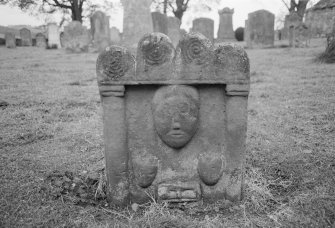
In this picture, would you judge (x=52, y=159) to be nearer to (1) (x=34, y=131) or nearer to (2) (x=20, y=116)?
(1) (x=34, y=131)

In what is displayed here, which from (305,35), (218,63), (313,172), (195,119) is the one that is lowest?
(313,172)

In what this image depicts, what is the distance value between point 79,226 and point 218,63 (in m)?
1.80

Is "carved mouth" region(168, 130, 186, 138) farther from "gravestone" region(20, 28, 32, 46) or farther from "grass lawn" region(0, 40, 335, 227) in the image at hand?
"gravestone" region(20, 28, 32, 46)

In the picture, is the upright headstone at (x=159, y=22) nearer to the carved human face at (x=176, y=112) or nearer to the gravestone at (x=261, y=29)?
the gravestone at (x=261, y=29)

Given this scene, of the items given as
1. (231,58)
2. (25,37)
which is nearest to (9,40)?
(25,37)

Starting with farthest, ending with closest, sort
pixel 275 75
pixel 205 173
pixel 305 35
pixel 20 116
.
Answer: pixel 305 35 → pixel 275 75 → pixel 20 116 → pixel 205 173

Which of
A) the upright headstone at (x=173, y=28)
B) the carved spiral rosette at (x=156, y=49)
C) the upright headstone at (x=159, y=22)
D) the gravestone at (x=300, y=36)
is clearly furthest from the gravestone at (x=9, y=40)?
the carved spiral rosette at (x=156, y=49)

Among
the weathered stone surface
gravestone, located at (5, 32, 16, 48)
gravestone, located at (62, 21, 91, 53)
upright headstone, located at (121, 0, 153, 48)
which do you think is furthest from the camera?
the weathered stone surface

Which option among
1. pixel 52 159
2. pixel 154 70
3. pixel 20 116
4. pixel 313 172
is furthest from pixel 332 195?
pixel 20 116

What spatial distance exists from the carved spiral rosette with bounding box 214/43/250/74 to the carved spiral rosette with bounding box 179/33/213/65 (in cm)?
8

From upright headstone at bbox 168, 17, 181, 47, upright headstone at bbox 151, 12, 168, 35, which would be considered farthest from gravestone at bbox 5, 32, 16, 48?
upright headstone at bbox 168, 17, 181, 47

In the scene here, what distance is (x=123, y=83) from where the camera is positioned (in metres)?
2.62

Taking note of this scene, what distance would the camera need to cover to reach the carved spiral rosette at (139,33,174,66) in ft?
8.40

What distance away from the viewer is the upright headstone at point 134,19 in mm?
12336
